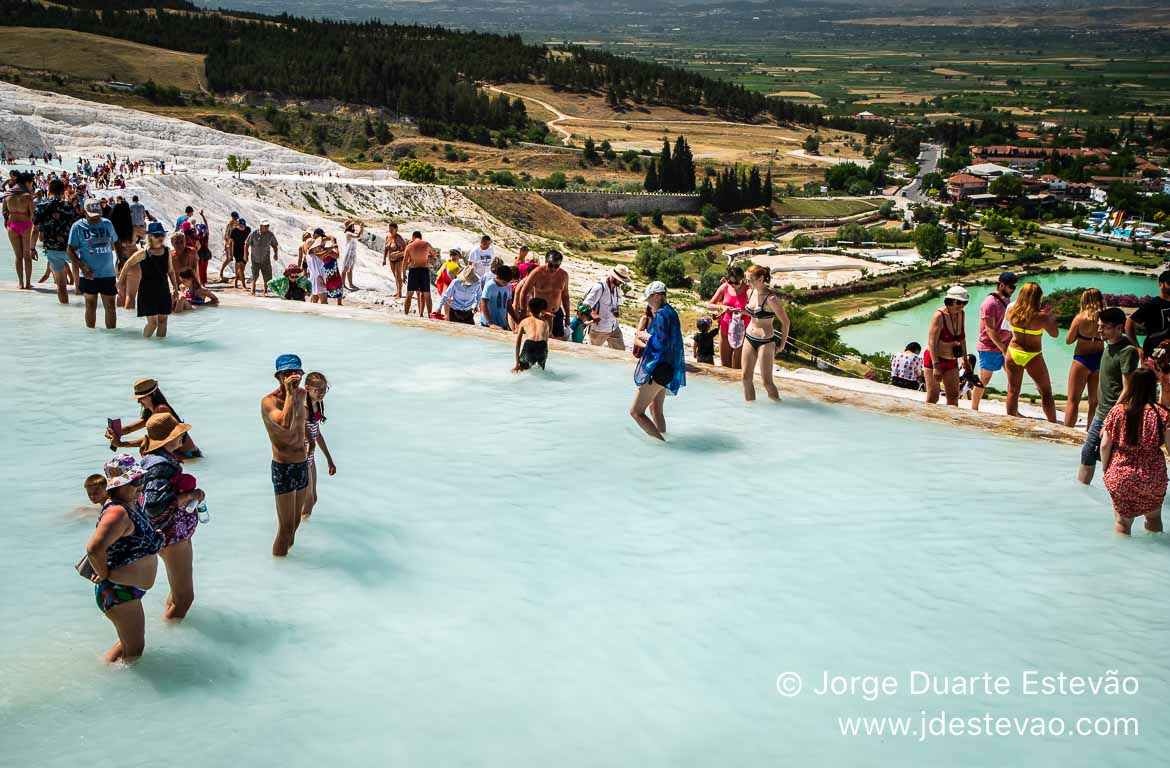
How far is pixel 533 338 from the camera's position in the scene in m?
11.4

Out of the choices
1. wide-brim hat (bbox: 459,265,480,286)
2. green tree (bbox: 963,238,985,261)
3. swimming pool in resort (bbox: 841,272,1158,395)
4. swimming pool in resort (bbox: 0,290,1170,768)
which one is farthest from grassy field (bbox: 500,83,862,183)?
swimming pool in resort (bbox: 0,290,1170,768)

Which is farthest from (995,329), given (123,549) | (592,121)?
(592,121)

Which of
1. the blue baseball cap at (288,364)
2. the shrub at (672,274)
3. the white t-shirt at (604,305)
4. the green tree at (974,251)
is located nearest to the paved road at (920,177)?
the green tree at (974,251)

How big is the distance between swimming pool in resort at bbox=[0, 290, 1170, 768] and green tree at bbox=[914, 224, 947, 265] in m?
76.8

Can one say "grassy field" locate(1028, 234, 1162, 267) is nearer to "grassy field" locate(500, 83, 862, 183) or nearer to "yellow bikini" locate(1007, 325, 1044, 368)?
"grassy field" locate(500, 83, 862, 183)

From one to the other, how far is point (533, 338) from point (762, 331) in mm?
2490

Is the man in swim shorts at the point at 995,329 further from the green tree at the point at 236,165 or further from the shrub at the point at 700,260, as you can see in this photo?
the shrub at the point at 700,260

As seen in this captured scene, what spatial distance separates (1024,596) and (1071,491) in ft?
6.43

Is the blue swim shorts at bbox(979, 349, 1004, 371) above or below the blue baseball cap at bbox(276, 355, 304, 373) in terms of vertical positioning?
below

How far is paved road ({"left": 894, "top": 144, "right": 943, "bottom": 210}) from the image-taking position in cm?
11854

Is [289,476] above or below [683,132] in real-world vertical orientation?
below

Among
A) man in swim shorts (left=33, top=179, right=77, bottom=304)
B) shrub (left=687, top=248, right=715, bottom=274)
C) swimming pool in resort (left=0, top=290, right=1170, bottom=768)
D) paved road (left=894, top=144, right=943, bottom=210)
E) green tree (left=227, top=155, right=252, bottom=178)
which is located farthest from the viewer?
paved road (left=894, top=144, right=943, bottom=210)

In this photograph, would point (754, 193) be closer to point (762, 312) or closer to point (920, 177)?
point (920, 177)

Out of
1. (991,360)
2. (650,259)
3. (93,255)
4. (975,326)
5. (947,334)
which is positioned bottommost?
(975,326)
